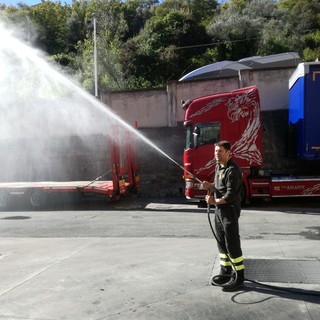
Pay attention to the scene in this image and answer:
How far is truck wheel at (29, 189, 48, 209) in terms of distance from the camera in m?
13.8

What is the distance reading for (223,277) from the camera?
4910 mm

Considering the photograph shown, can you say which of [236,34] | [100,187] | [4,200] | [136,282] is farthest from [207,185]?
[236,34]

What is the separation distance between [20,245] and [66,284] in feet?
9.69

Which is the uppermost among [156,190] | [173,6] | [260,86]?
[173,6]

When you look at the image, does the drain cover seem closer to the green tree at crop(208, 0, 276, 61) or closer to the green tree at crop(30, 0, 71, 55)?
the green tree at crop(30, 0, 71, 55)

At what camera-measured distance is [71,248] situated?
7.15m

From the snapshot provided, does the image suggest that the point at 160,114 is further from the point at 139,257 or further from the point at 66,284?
the point at 66,284

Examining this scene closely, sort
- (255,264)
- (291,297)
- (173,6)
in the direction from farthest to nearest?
(173,6), (255,264), (291,297)

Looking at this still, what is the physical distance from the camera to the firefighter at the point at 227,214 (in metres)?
4.70

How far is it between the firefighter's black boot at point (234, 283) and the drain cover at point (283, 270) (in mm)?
396

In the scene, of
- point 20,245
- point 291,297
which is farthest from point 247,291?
point 20,245

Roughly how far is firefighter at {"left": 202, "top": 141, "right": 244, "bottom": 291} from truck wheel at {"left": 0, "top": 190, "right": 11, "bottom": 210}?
11.0 metres

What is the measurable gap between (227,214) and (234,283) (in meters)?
0.80

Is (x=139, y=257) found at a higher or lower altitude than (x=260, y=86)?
lower
